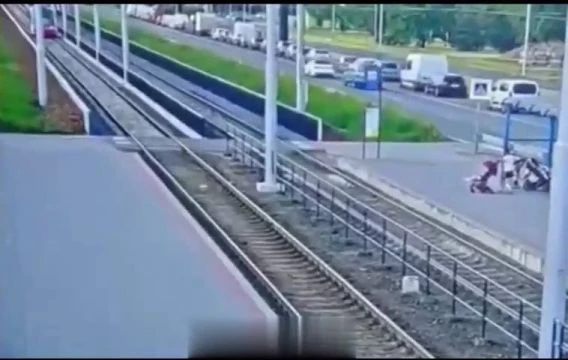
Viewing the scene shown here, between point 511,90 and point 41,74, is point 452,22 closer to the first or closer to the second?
point 511,90

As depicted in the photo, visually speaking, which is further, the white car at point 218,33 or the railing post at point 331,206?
the railing post at point 331,206

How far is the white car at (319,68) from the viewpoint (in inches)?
99.7

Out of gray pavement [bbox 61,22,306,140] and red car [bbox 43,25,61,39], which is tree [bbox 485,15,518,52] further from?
red car [bbox 43,25,61,39]

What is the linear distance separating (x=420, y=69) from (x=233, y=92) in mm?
474

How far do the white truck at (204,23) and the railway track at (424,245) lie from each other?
18cm

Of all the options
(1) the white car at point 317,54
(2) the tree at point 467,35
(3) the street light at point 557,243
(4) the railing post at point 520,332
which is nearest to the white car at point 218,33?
(1) the white car at point 317,54

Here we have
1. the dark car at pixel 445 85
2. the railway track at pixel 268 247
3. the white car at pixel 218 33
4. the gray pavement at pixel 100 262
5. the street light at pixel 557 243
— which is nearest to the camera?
the gray pavement at pixel 100 262

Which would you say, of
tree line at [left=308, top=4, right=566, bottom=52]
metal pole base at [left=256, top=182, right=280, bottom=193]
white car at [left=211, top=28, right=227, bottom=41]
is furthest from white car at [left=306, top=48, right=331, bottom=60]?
metal pole base at [left=256, top=182, right=280, bottom=193]

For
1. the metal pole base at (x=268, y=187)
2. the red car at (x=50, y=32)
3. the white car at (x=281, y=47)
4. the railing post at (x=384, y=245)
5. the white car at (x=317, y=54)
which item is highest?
the red car at (x=50, y=32)

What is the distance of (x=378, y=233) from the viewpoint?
2.63m

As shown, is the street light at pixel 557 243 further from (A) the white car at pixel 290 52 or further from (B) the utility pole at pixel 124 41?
(B) the utility pole at pixel 124 41

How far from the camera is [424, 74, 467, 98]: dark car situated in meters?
2.57

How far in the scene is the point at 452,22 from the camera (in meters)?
2.49

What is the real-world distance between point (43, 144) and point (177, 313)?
22.5 inches
